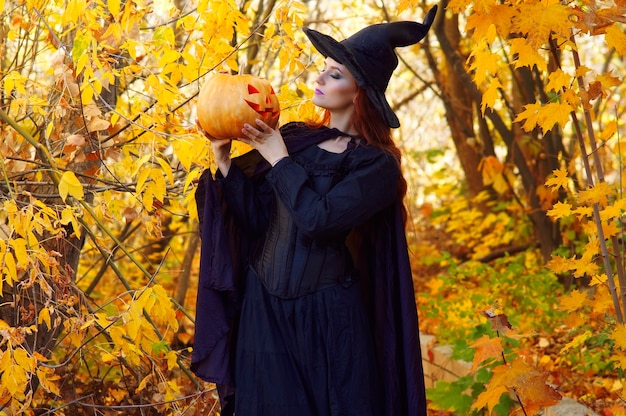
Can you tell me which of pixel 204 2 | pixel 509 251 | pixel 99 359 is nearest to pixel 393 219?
pixel 204 2

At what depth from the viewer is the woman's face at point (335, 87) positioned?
8.60ft

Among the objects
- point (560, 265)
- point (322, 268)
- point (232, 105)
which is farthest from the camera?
point (560, 265)

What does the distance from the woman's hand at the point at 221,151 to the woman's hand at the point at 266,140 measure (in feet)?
0.28

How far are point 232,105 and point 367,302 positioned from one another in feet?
2.46

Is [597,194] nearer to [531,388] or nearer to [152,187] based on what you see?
[531,388]

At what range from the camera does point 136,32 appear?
128 inches

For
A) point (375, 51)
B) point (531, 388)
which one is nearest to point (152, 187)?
point (375, 51)

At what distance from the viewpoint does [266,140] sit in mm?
2527

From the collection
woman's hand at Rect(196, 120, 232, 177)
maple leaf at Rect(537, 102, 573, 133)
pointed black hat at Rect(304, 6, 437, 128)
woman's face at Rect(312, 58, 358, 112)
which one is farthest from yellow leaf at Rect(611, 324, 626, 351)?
woman's hand at Rect(196, 120, 232, 177)

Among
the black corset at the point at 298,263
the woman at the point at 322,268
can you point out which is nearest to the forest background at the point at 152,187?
the woman at the point at 322,268

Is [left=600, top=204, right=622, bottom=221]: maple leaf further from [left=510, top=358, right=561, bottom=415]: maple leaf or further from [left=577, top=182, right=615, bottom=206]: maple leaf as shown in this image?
[left=510, top=358, right=561, bottom=415]: maple leaf

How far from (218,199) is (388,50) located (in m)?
0.68

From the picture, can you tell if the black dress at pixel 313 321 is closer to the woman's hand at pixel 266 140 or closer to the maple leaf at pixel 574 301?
the woman's hand at pixel 266 140

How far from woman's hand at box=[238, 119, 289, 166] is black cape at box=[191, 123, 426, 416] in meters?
0.14
